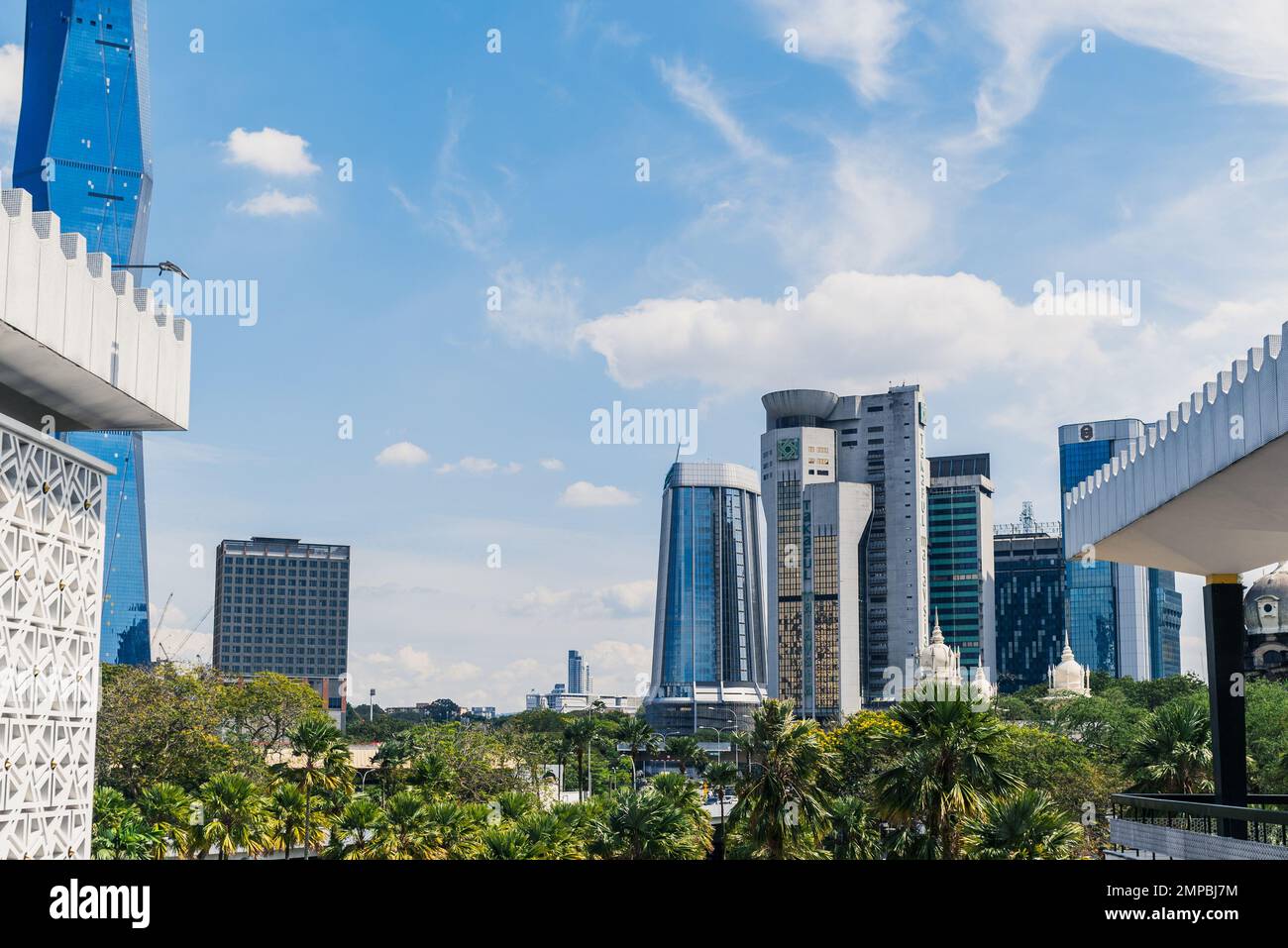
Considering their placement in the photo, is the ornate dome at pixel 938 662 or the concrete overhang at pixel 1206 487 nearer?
the concrete overhang at pixel 1206 487

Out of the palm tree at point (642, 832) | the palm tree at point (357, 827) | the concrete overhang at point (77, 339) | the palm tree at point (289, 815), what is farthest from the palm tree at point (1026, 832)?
the palm tree at point (289, 815)

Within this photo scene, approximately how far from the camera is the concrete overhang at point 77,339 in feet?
65.5

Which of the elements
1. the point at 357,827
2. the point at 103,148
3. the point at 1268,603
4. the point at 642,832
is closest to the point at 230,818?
the point at 357,827

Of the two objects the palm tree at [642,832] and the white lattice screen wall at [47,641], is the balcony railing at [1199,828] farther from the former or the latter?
the white lattice screen wall at [47,641]

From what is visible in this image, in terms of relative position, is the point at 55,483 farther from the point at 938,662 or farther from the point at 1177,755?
the point at 938,662

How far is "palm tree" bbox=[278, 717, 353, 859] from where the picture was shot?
4709 centimetres

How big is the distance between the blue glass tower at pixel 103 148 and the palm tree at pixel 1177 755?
492 feet

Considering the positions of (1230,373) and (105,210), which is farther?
(105,210)

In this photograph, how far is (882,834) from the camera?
50.2 meters

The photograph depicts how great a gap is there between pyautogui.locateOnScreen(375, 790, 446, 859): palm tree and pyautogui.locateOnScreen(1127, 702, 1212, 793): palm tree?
22.3 meters
